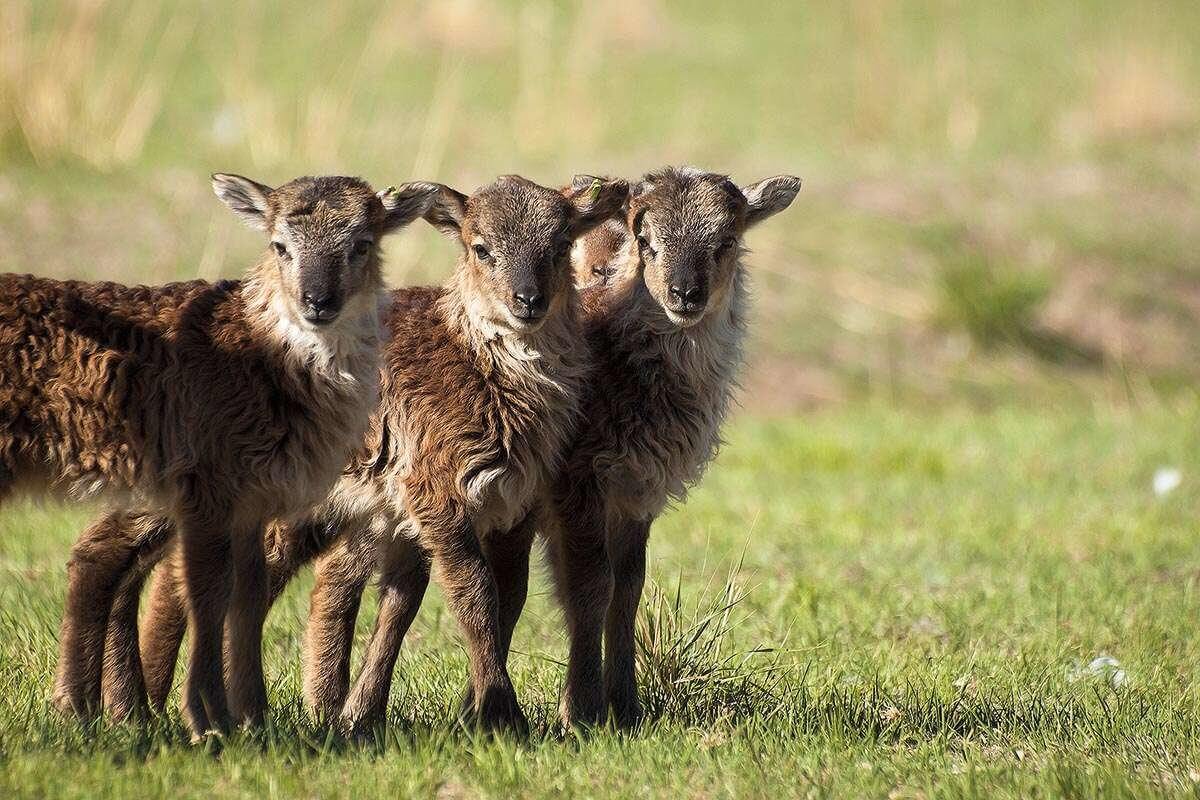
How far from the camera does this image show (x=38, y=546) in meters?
9.24

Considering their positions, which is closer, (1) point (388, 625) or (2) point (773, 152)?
(1) point (388, 625)

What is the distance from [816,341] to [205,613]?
32.4ft

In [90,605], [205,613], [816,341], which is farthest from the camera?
[816,341]

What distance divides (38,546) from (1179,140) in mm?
14548

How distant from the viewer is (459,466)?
6066 mm

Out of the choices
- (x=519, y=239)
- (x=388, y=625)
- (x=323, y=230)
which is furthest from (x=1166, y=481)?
(x=323, y=230)

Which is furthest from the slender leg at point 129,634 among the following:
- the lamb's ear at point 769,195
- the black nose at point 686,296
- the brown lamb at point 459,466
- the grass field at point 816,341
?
the lamb's ear at point 769,195

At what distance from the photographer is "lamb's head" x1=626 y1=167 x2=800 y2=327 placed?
6.43 m

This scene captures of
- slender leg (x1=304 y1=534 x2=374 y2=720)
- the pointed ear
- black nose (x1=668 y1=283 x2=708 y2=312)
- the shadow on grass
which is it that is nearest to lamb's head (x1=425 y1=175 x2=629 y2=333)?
the pointed ear

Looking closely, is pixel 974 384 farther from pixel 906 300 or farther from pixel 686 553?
pixel 686 553

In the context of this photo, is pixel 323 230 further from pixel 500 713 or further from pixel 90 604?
pixel 500 713

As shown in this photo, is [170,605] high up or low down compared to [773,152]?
down

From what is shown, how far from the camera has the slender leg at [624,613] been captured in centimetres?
638

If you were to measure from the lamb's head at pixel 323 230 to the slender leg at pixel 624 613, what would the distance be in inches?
54.1
